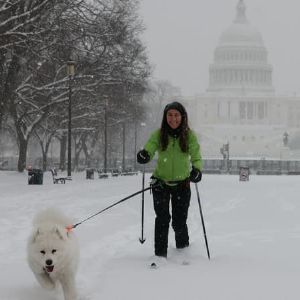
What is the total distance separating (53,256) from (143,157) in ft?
7.32

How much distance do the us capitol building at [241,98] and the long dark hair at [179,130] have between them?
143 meters

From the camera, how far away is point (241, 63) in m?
158

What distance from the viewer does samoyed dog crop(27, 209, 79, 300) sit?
5414 mm

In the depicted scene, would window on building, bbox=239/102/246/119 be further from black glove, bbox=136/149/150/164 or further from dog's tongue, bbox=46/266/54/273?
dog's tongue, bbox=46/266/54/273

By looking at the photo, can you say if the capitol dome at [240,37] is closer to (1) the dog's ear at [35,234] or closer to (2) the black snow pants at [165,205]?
(2) the black snow pants at [165,205]

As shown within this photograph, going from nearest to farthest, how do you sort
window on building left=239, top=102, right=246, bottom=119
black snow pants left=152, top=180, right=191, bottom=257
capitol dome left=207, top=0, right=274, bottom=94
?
A: black snow pants left=152, top=180, right=191, bottom=257
capitol dome left=207, top=0, right=274, bottom=94
window on building left=239, top=102, right=246, bottom=119

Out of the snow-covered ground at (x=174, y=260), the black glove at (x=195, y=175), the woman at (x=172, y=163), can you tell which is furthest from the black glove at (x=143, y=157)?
the snow-covered ground at (x=174, y=260)

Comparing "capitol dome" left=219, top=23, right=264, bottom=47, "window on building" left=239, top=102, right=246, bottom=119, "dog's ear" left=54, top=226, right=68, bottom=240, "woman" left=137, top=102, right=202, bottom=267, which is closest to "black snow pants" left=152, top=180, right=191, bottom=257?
"woman" left=137, top=102, right=202, bottom=267

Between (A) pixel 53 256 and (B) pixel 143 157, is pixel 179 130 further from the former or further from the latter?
(A) pixel 53 256

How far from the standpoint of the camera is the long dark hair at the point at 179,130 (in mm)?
7402

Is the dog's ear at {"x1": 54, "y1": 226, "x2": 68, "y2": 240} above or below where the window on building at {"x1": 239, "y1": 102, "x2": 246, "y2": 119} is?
below

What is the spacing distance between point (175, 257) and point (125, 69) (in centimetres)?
2832

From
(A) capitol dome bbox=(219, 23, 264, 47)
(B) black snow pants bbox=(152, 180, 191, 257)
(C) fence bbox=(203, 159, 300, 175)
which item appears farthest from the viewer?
(A) capitol dome bbox=(219, 23, 264, 47)

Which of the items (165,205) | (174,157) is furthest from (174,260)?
(174,157)
